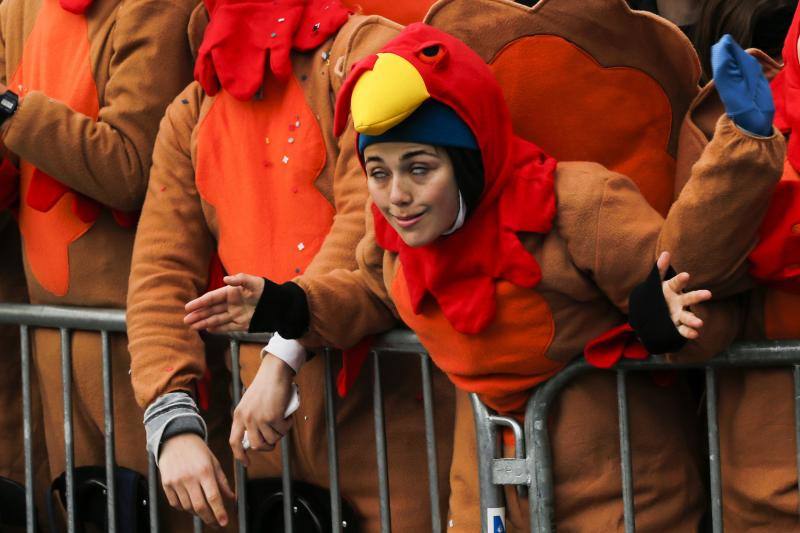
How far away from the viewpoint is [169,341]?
3.54 m

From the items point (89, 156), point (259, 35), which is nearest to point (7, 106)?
point (89, 156)

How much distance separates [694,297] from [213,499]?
1.24 meters

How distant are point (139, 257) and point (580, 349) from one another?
123 centimetres

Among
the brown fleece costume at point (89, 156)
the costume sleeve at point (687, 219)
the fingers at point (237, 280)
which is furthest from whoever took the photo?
the brown fleece costume at point (89, 156)

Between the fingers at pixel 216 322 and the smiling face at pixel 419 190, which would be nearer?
the smiling face at pixel 419 190

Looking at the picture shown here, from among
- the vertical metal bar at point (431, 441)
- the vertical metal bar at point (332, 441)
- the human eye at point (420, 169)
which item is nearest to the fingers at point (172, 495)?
the vertical metal bar at point (332, 441)

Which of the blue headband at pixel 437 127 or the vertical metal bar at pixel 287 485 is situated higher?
the blue headband at pixel 437 127

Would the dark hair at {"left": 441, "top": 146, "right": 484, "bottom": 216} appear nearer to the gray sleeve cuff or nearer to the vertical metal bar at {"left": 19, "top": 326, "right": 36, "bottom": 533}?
the gray sleeve cuff

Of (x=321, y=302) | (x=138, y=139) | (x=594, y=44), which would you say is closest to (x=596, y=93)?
(x=594, y=44)

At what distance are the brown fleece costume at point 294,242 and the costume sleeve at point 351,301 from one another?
0.14 meters

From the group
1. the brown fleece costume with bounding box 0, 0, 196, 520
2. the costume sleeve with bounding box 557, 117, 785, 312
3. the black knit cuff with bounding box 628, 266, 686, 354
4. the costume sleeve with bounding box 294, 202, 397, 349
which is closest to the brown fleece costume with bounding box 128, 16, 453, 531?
the costume sleeve with bounding box 294, 202, 397, 349

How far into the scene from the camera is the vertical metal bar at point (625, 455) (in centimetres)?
291

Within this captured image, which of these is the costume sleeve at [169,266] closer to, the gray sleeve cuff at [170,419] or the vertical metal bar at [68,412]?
the gray sleeve cuff at [170,419]

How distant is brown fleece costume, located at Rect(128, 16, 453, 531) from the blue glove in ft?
3.48
